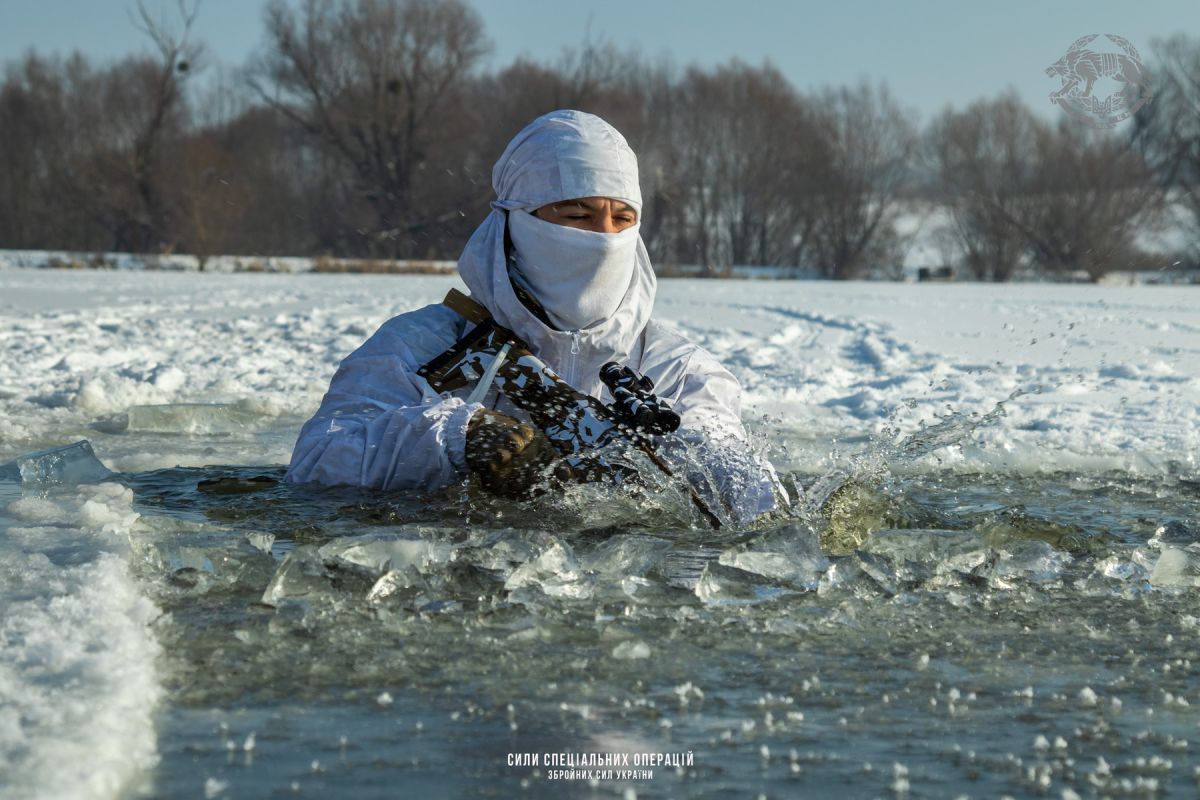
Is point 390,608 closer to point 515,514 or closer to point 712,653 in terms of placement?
point 712,653

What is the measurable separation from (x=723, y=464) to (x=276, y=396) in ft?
11.9

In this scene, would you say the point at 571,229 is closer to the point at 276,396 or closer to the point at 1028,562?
the point at 1028,562

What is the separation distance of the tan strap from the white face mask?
0.47 ft

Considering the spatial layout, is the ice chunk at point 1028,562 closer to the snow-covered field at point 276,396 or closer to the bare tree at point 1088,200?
the snow-covered field at point 276,396

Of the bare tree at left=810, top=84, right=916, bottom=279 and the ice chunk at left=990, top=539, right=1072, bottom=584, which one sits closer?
the ice chunk at left=990, top=539, right=1072, bottom=584

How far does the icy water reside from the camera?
1.56 metres

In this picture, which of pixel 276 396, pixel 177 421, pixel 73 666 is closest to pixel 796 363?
pixel 276 396

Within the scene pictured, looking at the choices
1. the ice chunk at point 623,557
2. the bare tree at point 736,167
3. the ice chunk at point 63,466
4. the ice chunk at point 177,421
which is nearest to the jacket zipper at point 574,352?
the ice chunk at point 623,557

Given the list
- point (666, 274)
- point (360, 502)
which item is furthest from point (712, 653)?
point (666, 274)

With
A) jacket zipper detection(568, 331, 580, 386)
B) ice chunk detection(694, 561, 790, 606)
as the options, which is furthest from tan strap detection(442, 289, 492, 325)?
ice chunk detection(694, 561, 790, 606)

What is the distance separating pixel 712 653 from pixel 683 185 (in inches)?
1580

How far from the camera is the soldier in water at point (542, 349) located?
10.2 ft

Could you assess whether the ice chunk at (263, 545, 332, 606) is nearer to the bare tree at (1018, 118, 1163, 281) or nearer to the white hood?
the white hood

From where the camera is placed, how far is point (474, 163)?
40.4 metres
